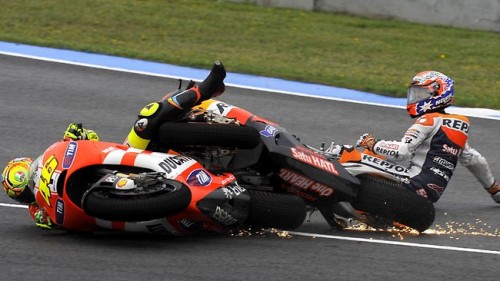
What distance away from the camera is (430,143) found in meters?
8.20

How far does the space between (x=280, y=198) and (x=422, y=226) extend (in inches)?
43.7

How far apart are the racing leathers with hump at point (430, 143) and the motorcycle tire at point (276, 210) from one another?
3.60 feet

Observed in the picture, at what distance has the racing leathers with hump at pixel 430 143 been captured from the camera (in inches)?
320

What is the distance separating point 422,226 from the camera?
7.75m

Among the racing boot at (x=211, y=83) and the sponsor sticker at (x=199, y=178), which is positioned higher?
the racing boot at (x=211, y=83)

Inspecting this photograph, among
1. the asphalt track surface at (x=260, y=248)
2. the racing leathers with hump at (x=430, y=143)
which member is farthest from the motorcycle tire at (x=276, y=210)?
the racing leathers with hump at (x=430, y=143)

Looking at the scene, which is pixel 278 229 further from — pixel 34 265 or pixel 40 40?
pixel 40 40

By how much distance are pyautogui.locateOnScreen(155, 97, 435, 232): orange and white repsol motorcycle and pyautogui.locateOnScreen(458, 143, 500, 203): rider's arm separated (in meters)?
1.28

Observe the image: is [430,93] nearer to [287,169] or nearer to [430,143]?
[430,143]

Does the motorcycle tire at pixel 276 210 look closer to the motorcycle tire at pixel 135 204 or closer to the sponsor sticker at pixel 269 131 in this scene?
the sponsor sticker at pixel 269 131

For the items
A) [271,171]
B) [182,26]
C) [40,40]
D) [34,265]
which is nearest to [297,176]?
[271,171]

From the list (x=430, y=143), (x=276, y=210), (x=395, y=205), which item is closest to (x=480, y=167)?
(x=430, y=143)

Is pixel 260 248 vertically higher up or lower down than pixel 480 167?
Answer: lower down

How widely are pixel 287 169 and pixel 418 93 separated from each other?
4.90ft
